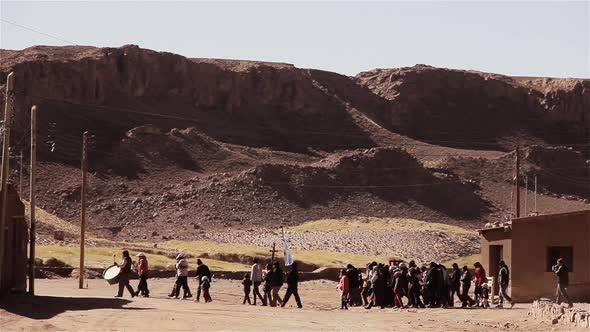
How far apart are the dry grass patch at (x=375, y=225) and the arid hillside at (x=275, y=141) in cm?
269

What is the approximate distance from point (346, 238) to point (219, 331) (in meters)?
68.3

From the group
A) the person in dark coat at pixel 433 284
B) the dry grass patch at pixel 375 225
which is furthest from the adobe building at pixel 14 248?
the dry grass patch at pixel 375 225

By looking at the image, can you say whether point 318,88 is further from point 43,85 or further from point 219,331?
point 219,331

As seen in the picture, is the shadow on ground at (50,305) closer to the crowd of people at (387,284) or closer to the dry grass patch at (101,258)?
the crowd of people at (387,284)

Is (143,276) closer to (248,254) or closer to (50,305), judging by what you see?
(50,305)

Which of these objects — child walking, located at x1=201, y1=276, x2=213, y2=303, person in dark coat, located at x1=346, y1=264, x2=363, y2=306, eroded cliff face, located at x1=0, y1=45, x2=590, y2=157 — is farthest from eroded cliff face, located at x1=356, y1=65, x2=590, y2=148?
child walking, located at x1=201, y1=276, x2=213, y2=303

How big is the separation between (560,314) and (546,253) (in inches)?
421

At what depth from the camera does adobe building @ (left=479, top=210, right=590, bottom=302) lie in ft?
130

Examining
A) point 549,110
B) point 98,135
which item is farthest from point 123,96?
point 549,110

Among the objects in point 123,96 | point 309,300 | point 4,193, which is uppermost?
point 123,96

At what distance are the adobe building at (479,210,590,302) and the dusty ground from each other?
2080 mm

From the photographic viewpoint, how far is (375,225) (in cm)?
10581

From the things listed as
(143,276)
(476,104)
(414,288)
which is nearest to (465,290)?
(414,288)

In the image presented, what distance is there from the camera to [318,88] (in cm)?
15925
